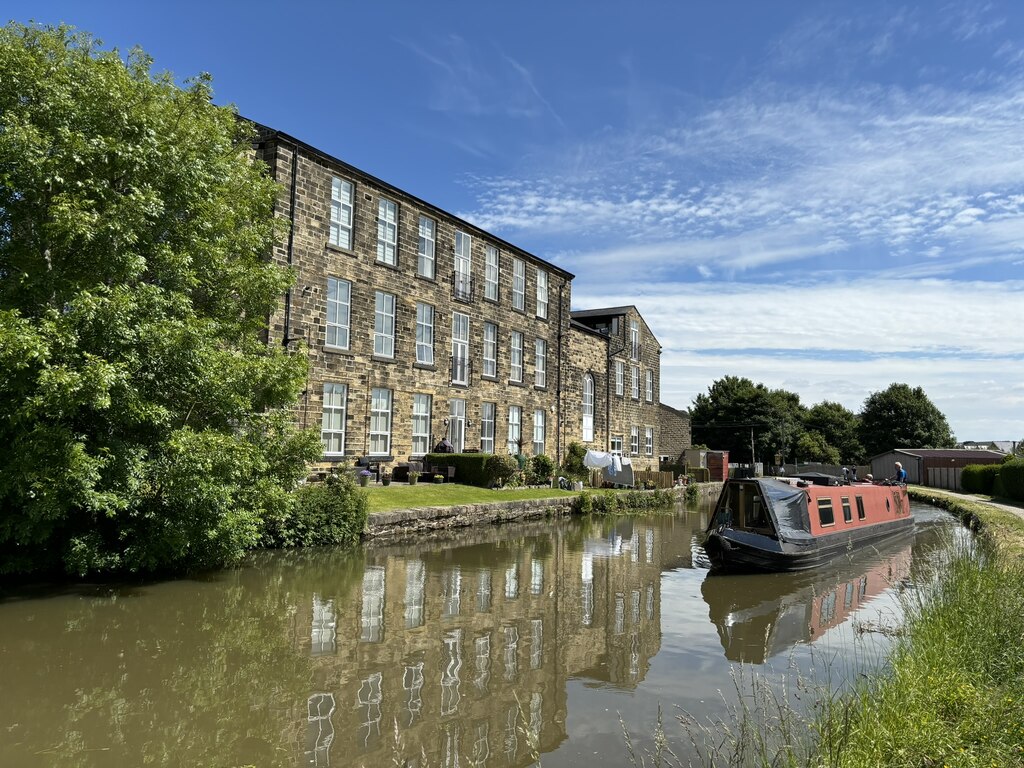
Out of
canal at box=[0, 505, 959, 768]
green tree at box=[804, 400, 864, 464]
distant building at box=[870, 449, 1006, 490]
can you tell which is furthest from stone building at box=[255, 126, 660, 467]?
green tree at box=[804, 400, 864, 464]

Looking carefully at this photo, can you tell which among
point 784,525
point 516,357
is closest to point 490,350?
point 516,357

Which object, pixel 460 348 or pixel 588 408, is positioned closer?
pixel 460 348

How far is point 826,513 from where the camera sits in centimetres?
1588

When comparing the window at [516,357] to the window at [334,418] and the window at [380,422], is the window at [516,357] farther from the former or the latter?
the window at [334,418]

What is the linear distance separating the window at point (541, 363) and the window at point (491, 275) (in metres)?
3.68

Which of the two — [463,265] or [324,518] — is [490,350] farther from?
[324,518]

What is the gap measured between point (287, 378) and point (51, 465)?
139 inches

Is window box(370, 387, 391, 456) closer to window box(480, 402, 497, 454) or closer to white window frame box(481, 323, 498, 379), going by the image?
window box(480, 402, 497, 454)

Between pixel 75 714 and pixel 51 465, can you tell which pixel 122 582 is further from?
pixel 75 714

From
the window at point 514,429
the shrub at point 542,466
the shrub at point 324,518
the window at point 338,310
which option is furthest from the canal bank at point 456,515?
the window at point 338,310

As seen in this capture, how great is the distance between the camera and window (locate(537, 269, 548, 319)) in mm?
30328

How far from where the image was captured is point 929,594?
26.8ft

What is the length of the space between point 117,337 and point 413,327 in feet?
44.3

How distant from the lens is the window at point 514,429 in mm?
27703
